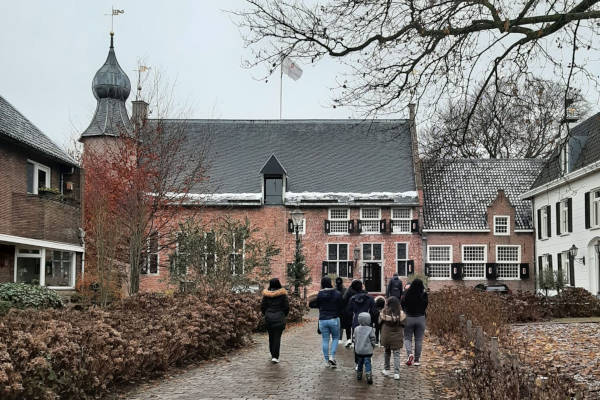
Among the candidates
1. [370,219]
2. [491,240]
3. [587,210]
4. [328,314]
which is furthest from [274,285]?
[491,240]

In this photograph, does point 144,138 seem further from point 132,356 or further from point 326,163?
point 132,356

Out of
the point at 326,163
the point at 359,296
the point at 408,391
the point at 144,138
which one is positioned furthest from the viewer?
the point at 326,163

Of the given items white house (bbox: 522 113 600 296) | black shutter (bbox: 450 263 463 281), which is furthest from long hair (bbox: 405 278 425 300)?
black shutter (bbox: 450 263 463 281)

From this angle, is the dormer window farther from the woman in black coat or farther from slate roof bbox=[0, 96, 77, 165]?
the woman in black coat

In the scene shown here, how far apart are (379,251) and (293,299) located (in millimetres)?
20325

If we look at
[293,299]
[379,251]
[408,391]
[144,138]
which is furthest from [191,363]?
[379,251]

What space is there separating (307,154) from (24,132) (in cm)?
2504

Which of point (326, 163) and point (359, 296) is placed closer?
point (359, 296)

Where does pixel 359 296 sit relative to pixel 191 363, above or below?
above

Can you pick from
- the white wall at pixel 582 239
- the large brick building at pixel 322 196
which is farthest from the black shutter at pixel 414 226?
the white wall at pixel 582 239

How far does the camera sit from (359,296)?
43.4 feet

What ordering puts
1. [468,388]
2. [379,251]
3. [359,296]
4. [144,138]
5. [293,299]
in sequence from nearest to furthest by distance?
[468,388] → [359,296] → [293,299] → [144,138] → [379,251]

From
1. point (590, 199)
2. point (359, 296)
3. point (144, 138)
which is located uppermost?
point (144, 138)

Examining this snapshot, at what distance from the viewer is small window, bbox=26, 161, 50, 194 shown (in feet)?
85.7
